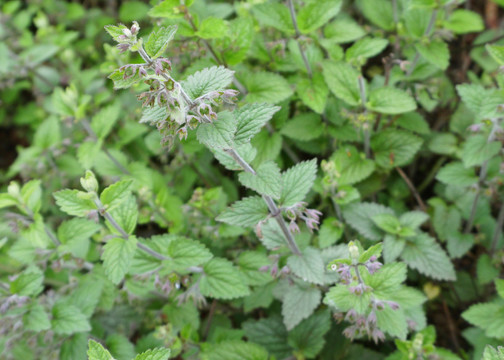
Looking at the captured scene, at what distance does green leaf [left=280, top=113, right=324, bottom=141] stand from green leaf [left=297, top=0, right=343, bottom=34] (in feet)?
2.43

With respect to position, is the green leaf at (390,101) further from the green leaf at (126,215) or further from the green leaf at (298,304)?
the green leaf at (126,215)

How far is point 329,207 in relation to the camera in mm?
3689

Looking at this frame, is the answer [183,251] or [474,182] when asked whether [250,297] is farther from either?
[474,182]

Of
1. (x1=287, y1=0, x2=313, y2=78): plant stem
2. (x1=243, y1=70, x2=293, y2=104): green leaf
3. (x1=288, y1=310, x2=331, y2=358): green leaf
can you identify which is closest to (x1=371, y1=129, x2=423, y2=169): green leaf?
(x1=287, y1=0, x2=313, y2=78): plant stem

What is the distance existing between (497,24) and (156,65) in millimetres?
4678

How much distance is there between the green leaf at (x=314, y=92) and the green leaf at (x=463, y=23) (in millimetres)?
1264

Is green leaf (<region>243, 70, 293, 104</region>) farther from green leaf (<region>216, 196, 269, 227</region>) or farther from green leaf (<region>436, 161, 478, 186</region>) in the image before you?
green leaf (<region>436, 161, 478, 186</region>)

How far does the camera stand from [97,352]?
A: 214cm

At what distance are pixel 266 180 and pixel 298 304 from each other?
116cm

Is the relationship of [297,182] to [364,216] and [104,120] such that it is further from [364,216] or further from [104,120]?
[104,120]

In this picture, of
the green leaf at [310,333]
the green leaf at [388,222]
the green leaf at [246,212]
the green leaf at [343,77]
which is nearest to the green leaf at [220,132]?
the green leaf at [246,212]

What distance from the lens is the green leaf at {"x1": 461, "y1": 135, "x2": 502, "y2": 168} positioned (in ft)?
10.0

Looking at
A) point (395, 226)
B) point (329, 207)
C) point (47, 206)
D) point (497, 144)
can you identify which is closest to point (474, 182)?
point (497, 144)

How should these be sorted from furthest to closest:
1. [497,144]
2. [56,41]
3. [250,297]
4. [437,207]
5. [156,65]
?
[56,41] → [437,207] → [250,297] → [497,144] → [156,65]
